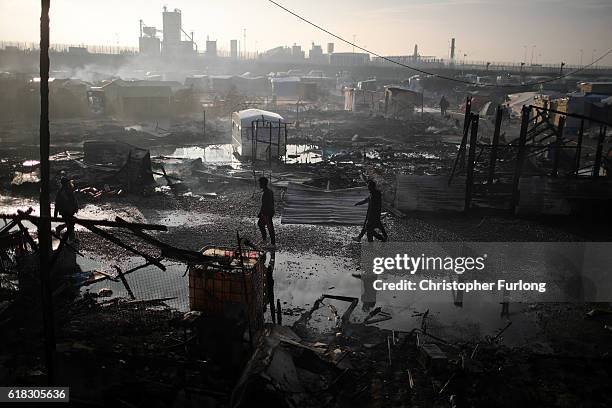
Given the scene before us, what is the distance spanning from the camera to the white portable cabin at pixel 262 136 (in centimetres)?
2312

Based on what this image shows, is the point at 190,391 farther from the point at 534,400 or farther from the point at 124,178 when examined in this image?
the point at 124,178

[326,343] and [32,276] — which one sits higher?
[32,276]

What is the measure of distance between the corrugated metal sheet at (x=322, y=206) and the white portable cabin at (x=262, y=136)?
6630mm

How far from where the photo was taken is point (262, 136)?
23.7 m

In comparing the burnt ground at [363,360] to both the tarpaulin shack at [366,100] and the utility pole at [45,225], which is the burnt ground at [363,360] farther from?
the tarpaulin shack at [366,100]

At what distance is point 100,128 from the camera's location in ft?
111

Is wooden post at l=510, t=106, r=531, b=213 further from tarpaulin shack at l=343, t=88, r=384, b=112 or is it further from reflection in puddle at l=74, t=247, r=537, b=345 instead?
tarpaulin shack at l=343, t=88, r=384, b=112

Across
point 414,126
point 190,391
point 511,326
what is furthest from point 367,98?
point 190,391

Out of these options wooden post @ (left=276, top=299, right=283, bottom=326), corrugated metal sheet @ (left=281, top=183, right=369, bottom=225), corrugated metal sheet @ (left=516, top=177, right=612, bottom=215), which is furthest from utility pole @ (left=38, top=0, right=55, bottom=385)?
corrugated metal sheet @ (left=516, top=177, right=612, bottom=215)

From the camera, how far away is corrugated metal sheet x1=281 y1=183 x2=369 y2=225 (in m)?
14.2

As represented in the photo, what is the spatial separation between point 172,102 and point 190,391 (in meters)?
40.3

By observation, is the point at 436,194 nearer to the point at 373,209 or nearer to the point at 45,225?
the point at 373,209

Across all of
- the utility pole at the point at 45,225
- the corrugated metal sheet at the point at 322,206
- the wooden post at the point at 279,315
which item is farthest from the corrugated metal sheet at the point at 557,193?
the utility pole at the point at 45,225

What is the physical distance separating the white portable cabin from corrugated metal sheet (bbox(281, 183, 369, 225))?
6630 millimetres
